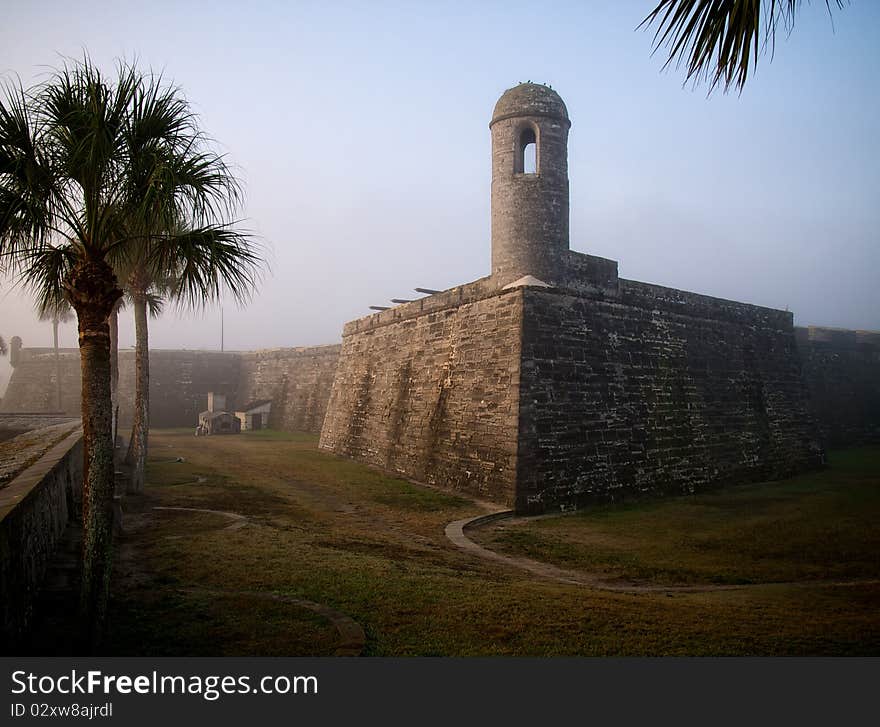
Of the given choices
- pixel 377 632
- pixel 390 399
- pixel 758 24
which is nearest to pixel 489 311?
pixel 390 399

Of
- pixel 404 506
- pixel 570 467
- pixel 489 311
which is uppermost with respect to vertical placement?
pixel 489 311

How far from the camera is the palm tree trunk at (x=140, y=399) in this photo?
38.7 feet

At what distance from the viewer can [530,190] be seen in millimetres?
13516

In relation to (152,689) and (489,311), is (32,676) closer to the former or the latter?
(152,689)

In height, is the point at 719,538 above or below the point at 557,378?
below

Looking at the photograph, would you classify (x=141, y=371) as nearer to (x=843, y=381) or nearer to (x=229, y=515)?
(x=229, y=515)

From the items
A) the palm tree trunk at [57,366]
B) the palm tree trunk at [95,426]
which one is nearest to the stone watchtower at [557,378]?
the palm tree trunk at [95,426]

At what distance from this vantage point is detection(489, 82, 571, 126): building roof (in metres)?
13.7

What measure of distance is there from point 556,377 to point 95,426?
9.04 m

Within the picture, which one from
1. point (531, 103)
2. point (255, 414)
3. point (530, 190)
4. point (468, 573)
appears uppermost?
point (531, 103)

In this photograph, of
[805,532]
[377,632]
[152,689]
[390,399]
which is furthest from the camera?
[390,399]

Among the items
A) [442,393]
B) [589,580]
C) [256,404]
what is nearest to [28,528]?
[589,580]

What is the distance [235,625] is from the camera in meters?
4.68

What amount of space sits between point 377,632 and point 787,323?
18.8 meters
